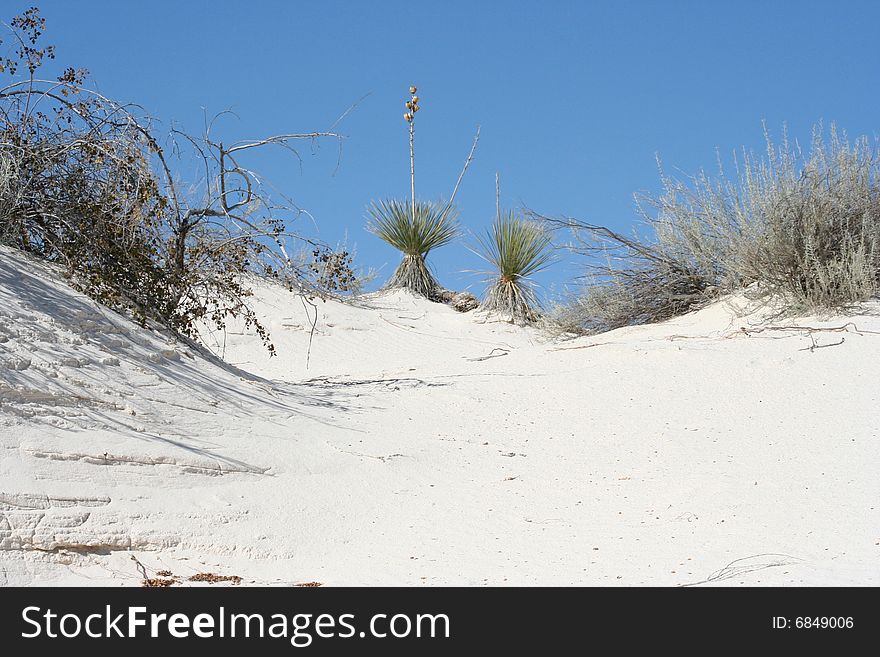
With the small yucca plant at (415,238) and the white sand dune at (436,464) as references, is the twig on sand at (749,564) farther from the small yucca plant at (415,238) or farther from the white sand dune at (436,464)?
the small yucca plant at (415,238)

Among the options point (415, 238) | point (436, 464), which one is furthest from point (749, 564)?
point (415, 238)

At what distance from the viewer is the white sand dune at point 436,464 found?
4.54 meters

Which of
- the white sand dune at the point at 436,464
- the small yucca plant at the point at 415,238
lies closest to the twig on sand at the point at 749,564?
the white sand dune at the point at 436,464

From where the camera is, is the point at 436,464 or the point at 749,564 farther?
the point at 436,464

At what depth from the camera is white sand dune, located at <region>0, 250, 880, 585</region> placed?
454cm

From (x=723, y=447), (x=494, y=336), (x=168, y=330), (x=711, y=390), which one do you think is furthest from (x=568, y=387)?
(x=494, y=336)

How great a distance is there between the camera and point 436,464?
634cm

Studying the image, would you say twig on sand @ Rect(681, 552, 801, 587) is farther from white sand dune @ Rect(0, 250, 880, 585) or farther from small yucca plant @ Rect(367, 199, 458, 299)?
small yucca plant @ Rect(367, 199, 458, 299)

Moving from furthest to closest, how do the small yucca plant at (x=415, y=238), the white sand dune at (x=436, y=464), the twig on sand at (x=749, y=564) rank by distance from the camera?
the small yucca plant at (x=415, y=238) → the white sand dune at (x=436, y=464) → the twig on sand at (x=749, y=564)

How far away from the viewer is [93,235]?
684 centimetres

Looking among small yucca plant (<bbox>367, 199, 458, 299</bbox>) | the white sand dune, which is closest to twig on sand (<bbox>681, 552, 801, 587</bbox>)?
the white sand dune

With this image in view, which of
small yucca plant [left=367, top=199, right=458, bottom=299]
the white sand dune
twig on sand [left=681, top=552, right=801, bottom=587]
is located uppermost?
small yucca plant [left=367, top=199, right=458, bottom=299]

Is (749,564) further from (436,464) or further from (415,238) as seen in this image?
(415,238)

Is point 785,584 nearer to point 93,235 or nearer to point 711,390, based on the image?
point 711,390
